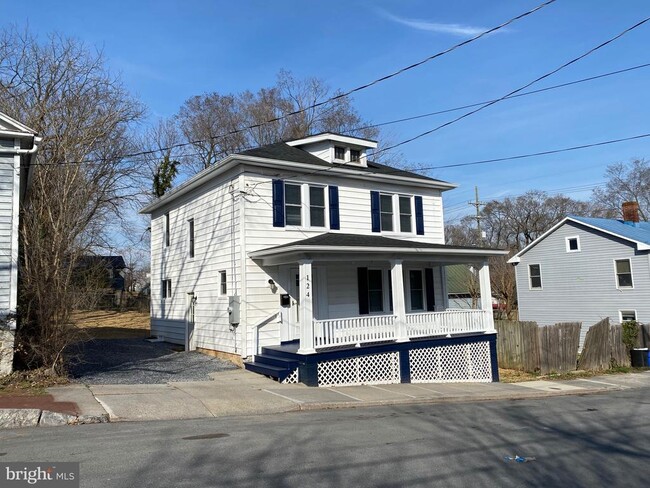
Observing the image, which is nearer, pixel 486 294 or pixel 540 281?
pixel 486 294

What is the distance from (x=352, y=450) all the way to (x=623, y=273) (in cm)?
2319

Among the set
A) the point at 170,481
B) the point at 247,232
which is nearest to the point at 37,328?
the point at 247,232

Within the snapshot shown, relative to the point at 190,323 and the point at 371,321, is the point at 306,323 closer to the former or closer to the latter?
the point at 371,321

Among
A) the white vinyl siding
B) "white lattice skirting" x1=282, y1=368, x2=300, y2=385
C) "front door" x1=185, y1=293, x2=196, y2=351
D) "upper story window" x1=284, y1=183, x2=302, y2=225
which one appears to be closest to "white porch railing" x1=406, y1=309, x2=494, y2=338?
"white lattice skirting" x1=282, y1=368, x2=300, y2=385

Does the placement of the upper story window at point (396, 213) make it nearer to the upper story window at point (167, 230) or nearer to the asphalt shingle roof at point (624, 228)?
the upper story window at point (167, 230)

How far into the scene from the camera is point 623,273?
25.1m

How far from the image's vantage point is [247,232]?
15.0m

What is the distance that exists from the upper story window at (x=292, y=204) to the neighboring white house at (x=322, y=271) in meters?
0.03

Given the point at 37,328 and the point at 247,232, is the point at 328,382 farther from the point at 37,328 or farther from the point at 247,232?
the point at 37,328

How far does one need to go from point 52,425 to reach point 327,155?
12127 mm

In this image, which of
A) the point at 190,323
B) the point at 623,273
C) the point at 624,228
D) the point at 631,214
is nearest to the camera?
the point at 190,323

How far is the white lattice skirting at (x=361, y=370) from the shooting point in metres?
13.1

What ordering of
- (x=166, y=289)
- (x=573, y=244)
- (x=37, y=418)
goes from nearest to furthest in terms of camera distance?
(x=37, y=418) → (x=166, y=289) → (x=573, y=244)

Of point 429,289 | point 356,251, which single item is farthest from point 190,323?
point 429,289
